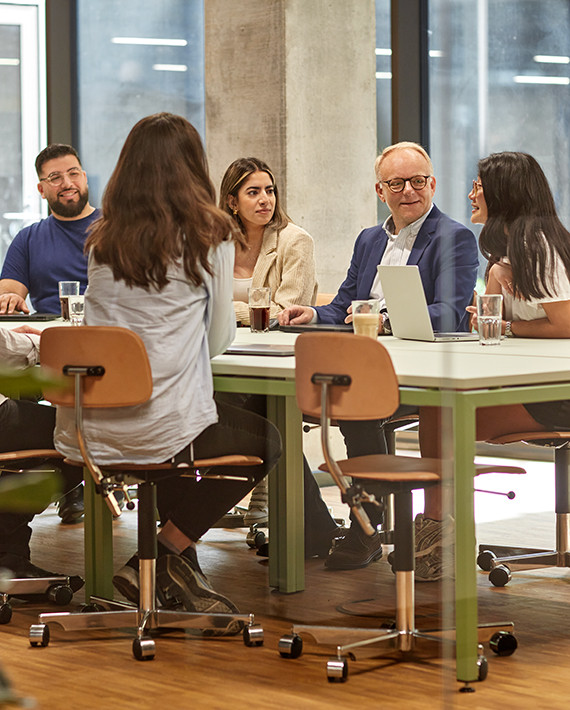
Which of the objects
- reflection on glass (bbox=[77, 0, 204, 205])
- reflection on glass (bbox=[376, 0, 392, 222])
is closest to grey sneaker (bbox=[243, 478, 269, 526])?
reflection on glass (bbox=[376, 0, 392, 222])

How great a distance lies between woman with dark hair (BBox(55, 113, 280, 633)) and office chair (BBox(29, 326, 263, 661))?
4 cm

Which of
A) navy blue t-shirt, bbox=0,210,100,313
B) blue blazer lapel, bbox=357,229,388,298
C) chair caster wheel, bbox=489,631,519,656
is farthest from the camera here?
navy blue t-shirt, bbox=0,210,100,313

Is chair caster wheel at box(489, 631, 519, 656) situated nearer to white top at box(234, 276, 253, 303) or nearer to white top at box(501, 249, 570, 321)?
white top at box(501, 249, 570, 321)

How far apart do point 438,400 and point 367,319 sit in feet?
2.99

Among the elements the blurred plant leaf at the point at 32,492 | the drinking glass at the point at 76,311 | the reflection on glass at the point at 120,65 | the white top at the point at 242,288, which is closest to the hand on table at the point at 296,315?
the white top at the point at 242,288

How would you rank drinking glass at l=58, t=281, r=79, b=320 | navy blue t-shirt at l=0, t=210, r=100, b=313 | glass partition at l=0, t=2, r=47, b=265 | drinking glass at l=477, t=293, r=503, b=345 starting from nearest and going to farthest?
drinking glass at l=477, t=293, r=503, b=345 < drinking glass at l=58, t=281, r=79, b=320 < navy blue t-shirt at l=0, t=210, r=100, b=313 < glass partition at l=0, t=2, r=47, b=265

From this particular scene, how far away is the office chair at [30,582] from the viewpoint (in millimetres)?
2861

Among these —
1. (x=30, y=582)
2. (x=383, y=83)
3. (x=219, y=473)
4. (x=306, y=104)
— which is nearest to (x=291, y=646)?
(x=219, y=473)

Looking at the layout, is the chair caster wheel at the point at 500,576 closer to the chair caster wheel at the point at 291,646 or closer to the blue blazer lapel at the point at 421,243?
the chair caster wheel at the point at 291,646

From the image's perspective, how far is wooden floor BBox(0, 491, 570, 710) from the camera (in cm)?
216

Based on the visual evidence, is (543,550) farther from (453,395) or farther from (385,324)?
(453,395)

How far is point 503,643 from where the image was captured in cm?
245

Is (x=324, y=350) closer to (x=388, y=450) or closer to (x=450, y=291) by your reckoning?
(x=388, y=450)

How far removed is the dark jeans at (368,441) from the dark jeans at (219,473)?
0.81 feet
